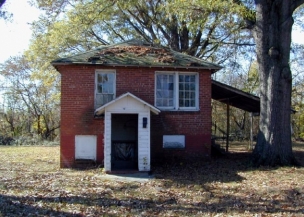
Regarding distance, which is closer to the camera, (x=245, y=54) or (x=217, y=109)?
(x=245, y=54)

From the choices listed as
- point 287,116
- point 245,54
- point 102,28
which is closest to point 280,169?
point 287,116

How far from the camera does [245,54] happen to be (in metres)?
Answer: 26.3

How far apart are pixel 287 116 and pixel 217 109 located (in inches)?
793

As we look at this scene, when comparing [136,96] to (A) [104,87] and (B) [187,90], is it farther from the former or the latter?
(B) [187,90]

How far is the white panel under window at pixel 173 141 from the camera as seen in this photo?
15438mm

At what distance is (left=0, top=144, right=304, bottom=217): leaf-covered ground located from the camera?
7820 mm

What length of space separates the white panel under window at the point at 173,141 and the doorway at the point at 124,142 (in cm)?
134

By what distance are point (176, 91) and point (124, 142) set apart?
319 cm

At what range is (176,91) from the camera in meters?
15.5

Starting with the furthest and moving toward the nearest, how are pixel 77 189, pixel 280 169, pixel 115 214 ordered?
pixel 280 169 < pixel 77 189 < pixel 115 214

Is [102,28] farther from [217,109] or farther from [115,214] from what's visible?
[115,214]

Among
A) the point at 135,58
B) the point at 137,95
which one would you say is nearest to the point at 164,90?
the point at 137,95

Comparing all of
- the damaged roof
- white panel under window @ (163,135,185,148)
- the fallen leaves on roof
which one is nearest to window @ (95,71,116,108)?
the damaged roof

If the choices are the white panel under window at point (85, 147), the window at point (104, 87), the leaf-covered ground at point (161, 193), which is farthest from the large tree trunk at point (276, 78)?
the white panel under window at point (85, 147)
